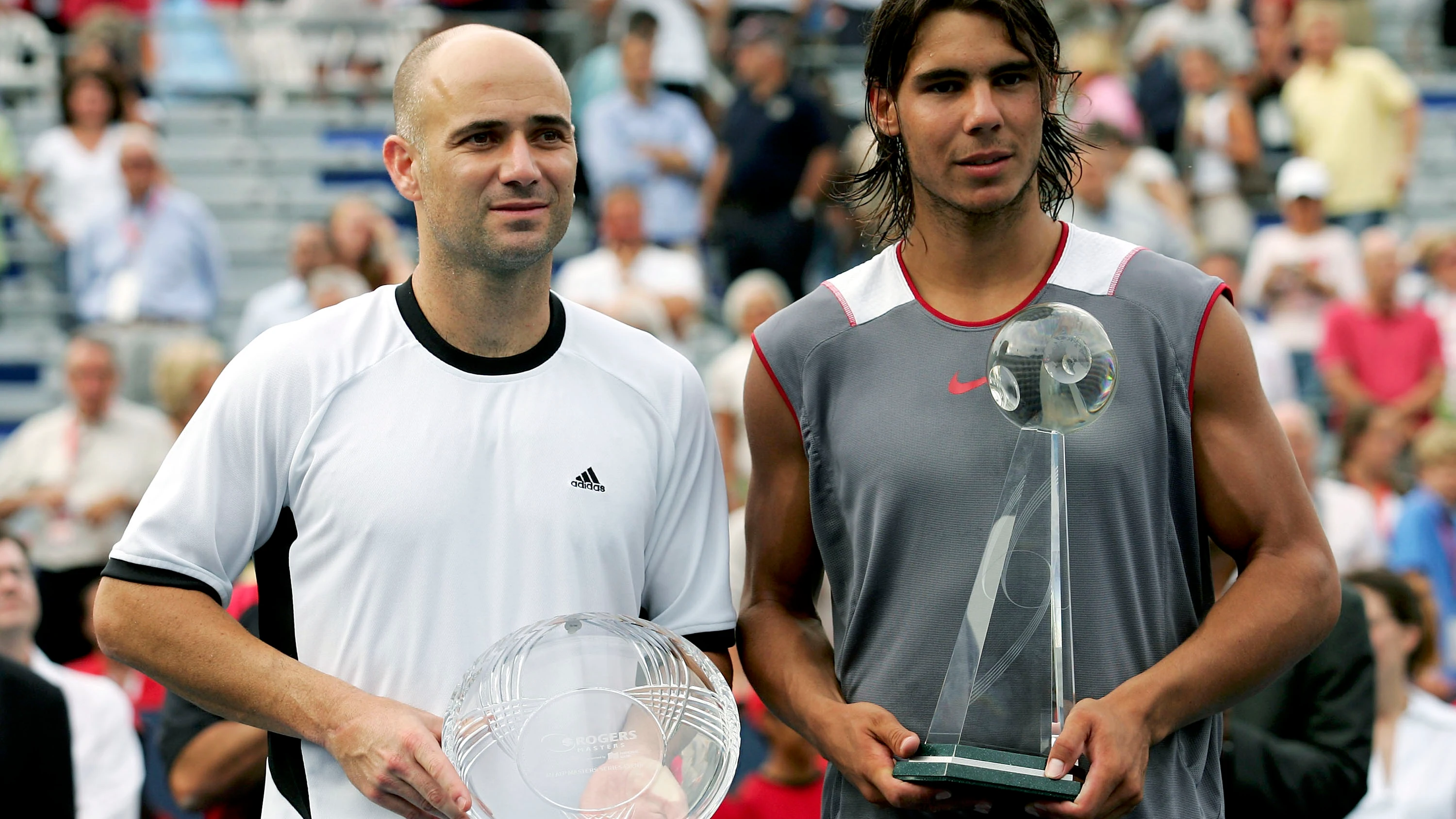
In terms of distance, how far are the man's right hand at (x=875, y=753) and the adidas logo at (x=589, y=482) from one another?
479 millimetres

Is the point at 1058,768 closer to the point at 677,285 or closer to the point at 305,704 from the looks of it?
the point at 305,704

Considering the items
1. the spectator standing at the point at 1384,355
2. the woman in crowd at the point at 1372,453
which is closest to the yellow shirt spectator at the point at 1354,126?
the spectator standing at the point at 1384,355

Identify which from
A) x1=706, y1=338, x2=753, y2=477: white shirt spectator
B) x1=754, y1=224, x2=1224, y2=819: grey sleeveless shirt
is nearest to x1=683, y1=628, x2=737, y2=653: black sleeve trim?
x1=754, y1=224, x2=1224, y2=819: grey sleeveless shirt

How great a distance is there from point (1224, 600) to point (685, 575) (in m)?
0.82

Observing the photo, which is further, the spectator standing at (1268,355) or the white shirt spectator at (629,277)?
the white shirt spectator at (629,277)

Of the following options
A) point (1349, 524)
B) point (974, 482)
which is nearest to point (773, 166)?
point (1349, 524)

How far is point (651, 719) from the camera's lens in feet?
7.66

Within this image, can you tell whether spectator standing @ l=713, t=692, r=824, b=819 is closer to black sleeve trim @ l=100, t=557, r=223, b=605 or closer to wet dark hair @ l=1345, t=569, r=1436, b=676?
wet dark hair @ l=1345, t=569, r=1436, b=676

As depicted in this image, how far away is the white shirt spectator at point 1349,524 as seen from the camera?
6867 mm

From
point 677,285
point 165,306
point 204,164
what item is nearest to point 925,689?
point 677,285

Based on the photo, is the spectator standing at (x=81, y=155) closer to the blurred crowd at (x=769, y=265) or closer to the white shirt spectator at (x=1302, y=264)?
the blurred crowd at (x=769, y=265)

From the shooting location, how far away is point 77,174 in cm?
922

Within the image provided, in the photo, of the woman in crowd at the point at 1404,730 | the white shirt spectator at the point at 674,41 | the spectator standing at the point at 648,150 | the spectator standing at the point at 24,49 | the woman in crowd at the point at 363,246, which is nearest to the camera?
the woman in crowd at the point at 1404,730

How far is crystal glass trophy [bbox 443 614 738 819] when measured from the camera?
2283 millimetres
